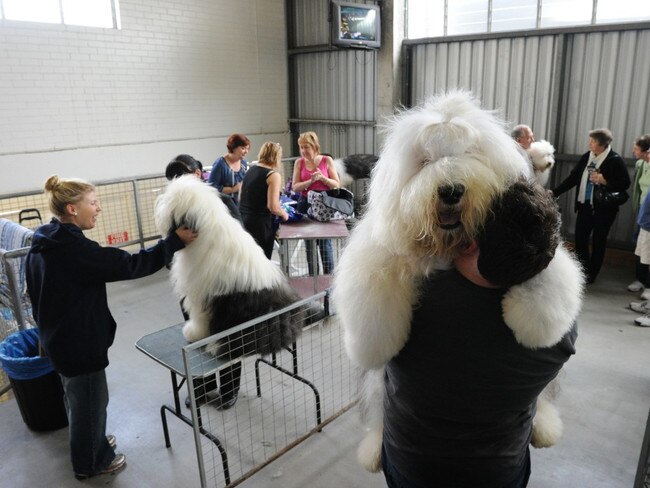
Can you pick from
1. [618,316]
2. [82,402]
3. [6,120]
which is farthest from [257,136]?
[82,402]

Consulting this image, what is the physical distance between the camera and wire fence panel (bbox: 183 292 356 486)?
2.50m

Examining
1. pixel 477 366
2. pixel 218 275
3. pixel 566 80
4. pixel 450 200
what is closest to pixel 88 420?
pixel 218 275

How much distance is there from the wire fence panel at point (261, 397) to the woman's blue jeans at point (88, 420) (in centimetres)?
47

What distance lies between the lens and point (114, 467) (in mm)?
2646

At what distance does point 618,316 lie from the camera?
4.44m

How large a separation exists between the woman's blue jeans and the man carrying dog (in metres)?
1.78

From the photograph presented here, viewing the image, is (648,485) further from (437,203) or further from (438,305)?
(437,203)

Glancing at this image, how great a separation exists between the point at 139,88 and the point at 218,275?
518cm

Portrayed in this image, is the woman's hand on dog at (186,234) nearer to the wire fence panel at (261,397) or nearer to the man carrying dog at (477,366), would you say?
the wire fence panel at (261,397)

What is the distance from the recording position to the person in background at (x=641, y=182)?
461 centimetres

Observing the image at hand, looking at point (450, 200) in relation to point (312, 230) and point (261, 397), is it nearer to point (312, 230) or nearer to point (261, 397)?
point (261, 397)

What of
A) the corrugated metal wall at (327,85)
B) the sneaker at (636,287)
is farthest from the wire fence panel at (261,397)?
the corrugated metal wall at (327,85)

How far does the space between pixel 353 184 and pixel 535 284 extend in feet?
23.0

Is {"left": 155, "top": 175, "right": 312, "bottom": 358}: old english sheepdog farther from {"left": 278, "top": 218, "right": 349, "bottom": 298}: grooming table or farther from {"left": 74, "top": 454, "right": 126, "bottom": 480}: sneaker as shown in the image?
{"left": 278, "top": 218, "right": 349, "bottom": 298}: grooming table
